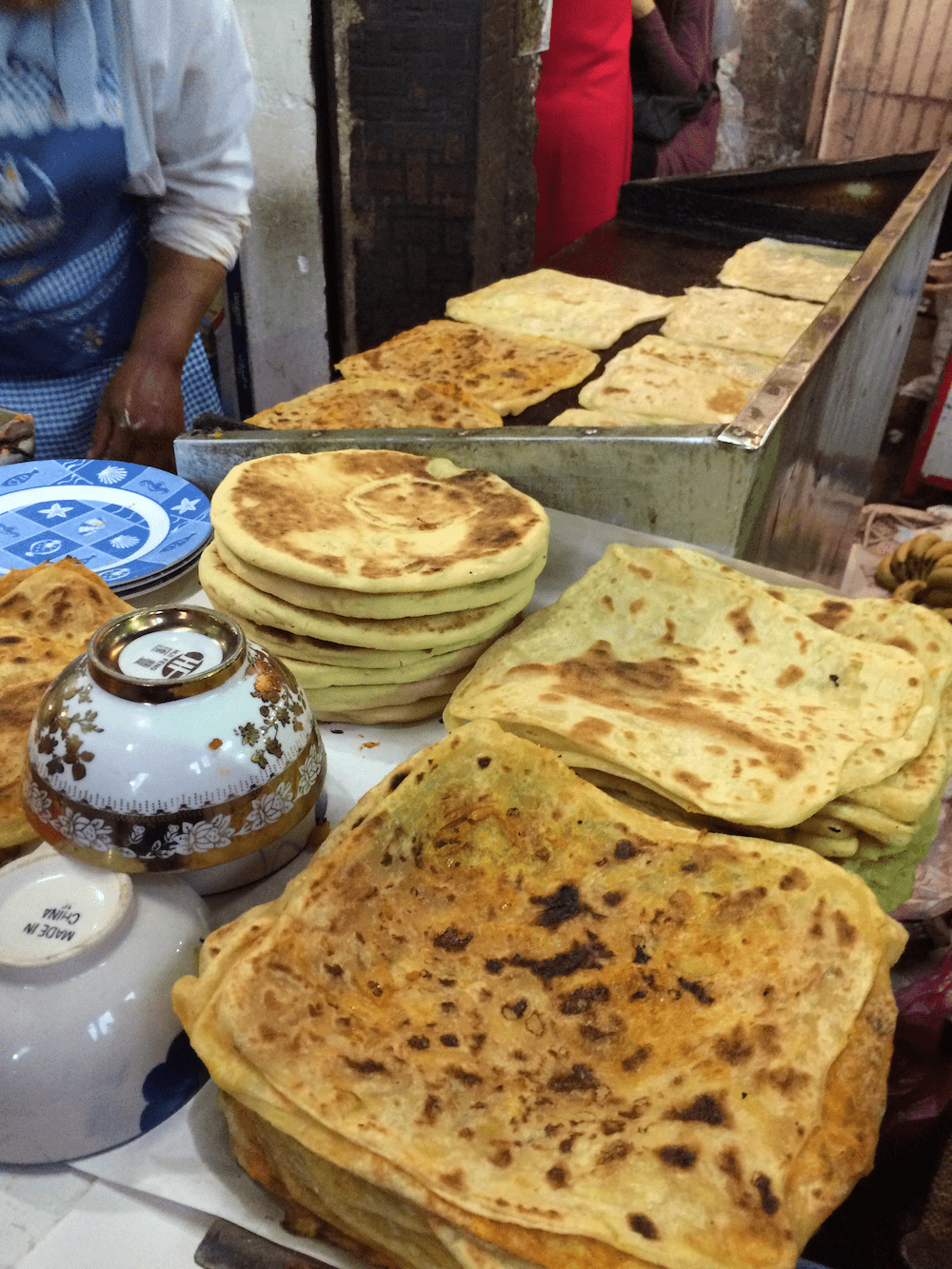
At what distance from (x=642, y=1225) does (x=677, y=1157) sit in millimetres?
92

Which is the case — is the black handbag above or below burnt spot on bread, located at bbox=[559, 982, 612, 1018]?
above

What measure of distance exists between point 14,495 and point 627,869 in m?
1.85

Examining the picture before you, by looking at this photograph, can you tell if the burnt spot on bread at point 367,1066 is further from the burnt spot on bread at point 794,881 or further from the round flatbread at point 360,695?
the round flatbread at point 360,695

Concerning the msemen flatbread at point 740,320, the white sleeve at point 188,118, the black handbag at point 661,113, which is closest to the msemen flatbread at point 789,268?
the msemen flatbread at point 740,320

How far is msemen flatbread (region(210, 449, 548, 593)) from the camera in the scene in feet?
5.93

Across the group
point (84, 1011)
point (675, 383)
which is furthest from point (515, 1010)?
point (675, 383)

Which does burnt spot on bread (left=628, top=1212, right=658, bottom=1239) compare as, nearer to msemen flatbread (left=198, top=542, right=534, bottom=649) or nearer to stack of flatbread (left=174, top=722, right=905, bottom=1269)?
stack of flatbread (left=174, top=722, right=905, bottom=1269)

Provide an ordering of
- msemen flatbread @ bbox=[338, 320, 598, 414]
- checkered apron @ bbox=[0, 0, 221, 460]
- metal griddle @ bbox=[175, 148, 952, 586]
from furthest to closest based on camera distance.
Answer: msemen flatbread @ bbox=[338, 320, 598, 414] < checkered apron @ bbox=[0, 0, 221, 460] < metal griddle @ bbox=[175, 148, 952, 586]

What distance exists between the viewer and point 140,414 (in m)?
3.12

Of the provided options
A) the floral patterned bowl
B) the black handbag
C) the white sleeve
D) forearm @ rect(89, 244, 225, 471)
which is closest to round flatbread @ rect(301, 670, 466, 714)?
the floral patterned bowl

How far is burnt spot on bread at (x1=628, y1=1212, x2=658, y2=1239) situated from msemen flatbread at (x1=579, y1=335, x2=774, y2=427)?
236 centimetres

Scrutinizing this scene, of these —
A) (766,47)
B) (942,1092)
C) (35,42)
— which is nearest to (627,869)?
(942,1092)

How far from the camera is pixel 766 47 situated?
8664 mm

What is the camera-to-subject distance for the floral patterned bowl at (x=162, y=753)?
4.01 ft
